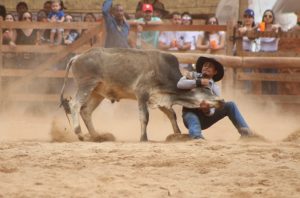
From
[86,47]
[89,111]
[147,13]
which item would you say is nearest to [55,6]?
[86,47]

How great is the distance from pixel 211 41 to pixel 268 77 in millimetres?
1234

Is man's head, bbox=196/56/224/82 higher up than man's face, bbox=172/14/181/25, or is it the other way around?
man's head, bbox=196/56/224/82

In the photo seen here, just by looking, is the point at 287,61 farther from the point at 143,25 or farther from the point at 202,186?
the point at 202,186

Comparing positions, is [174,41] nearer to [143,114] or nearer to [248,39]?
[248,39]

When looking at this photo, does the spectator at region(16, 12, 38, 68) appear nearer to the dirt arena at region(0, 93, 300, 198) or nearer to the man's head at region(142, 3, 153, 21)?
the man's head at region(142, 3, 153, 21)

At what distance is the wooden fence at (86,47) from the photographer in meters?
13.2

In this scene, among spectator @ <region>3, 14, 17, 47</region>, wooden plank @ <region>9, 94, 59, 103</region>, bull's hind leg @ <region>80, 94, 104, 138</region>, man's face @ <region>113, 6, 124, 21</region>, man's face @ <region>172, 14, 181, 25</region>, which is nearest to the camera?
bull's hind leg @ <region>80, 94, 104, 138</region>

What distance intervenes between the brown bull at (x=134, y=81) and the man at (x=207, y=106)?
0.35ft

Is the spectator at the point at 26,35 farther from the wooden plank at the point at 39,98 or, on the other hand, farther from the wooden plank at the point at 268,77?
the wooden plank at the point at 268,77

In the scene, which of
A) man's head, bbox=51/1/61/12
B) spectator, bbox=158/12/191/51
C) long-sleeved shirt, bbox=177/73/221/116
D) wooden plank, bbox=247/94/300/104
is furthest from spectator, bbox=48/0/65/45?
long-sleeved shirt, bbox=177/73/221/116

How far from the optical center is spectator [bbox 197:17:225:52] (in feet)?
45.8

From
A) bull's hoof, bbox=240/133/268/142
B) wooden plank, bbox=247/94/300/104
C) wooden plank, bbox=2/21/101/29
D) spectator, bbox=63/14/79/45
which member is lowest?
wooden plank, bbox=247/94/300/104

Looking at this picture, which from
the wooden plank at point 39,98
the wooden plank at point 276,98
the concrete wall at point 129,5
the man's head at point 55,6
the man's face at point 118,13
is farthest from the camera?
the concrete wall at point 129,5

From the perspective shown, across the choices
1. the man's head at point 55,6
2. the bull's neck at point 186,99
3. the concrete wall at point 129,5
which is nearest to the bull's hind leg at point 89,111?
the bull's neck at point 186,99
